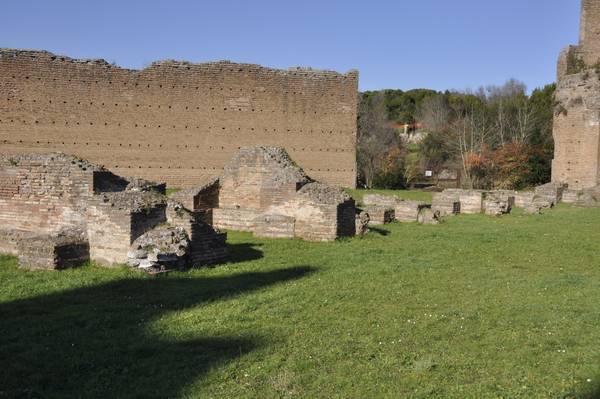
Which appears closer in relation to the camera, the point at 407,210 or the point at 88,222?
the point at 88,222

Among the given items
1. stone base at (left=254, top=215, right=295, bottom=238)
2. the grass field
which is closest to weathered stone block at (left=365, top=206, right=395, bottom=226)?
stone base at (left=254, top=215, right=295, bottom=238)

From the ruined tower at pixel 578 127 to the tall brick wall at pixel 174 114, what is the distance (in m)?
8.93

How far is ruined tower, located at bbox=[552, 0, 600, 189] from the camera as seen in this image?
79.4ft

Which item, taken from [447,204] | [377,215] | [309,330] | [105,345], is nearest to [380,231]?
[377,215]

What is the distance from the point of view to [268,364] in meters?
4.30

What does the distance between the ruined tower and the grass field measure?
17.5 m

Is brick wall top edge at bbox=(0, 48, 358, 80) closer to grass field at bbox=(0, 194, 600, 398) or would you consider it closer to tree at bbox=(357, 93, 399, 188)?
tree at bbox=(357, 93, 399, 188)

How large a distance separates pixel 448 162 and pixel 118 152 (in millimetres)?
23941

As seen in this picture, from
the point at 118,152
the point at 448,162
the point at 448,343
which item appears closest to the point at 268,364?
the point at 448,343

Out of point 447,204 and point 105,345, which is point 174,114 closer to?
point 447,204

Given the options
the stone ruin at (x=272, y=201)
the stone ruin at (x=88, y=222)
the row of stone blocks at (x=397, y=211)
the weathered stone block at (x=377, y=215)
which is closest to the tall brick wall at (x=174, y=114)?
the row of stone blocks at (x=397, y=211)

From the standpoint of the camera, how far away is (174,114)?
23906 mm

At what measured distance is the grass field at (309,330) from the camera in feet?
13.0

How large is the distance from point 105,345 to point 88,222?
3804mm
